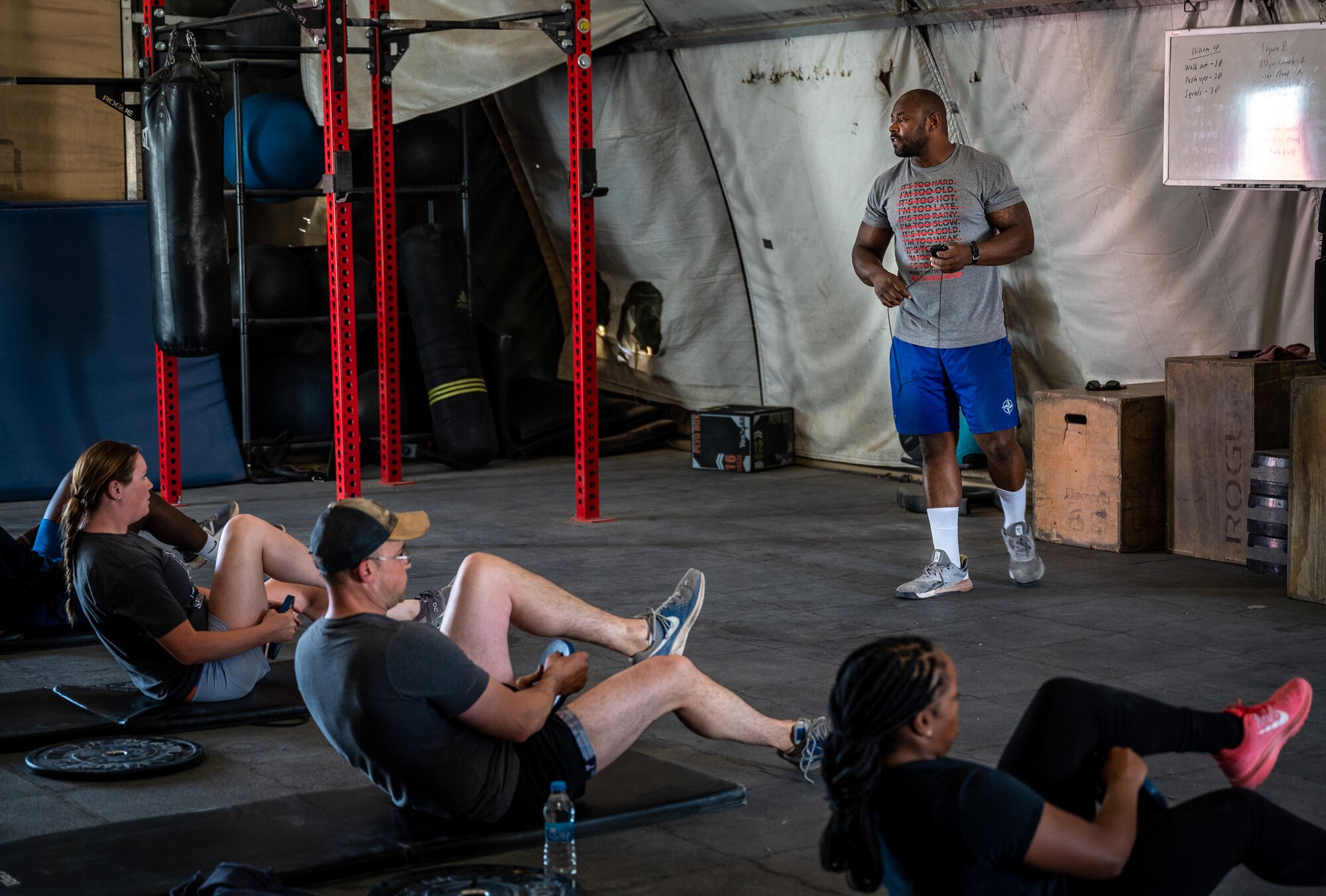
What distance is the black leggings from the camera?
8.26 ft

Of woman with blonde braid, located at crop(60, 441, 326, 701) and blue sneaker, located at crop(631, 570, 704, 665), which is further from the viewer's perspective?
blue sneaker, located at crop(631, 570, 704, 665)

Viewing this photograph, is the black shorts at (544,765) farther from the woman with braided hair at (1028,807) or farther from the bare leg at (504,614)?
the woman with braided hair at (1028,807)

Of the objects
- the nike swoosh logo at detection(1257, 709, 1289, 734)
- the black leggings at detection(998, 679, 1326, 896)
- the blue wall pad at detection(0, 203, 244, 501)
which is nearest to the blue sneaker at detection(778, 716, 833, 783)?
the black leggings at detection(998, 679, 1326, 896)

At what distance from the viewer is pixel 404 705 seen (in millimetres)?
3100

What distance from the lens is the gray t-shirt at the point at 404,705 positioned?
3078mm

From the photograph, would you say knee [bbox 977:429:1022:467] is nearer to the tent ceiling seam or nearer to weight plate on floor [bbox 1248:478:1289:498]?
weight plate on floor [bbox 1248:478:1289:498]

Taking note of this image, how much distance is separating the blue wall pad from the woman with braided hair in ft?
23.5

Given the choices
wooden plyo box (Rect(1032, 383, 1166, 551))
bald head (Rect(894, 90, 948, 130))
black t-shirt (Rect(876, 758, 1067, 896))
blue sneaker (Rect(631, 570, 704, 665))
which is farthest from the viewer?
wooden plyo box (Rect(1032, 383, 1166, 551))

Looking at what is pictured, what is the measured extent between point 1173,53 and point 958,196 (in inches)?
55.8

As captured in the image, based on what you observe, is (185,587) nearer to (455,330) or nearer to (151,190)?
(151,190)

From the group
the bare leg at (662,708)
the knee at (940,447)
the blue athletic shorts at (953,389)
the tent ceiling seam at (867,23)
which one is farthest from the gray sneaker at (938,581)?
the tent ceiling seam at (867,23)

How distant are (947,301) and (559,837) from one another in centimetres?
339

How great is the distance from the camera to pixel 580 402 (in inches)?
310

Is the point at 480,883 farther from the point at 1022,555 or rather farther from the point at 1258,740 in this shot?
the point at 1022,555
